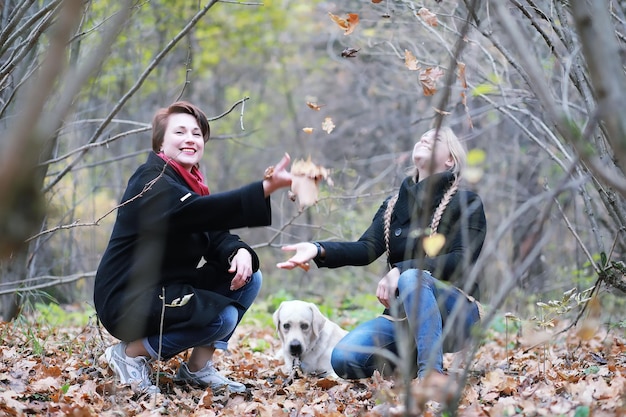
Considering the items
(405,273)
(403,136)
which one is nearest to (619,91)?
(405,273)

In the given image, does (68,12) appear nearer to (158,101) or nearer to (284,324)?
(284,324)

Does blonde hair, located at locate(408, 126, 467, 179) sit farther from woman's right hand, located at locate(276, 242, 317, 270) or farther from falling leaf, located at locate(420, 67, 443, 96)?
woman's right hand, located at locate(276, 242, 317, 270)

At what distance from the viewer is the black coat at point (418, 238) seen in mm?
3947

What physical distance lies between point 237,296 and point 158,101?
30.1ft

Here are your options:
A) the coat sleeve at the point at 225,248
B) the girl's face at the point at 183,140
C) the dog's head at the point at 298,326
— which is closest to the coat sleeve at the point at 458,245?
the coat sleeve at the point at 225,248

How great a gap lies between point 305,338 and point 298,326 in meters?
0.09

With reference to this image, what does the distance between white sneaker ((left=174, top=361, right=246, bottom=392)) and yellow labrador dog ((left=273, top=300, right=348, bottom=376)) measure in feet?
2.43

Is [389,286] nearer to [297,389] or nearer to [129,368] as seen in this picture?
[297,389]

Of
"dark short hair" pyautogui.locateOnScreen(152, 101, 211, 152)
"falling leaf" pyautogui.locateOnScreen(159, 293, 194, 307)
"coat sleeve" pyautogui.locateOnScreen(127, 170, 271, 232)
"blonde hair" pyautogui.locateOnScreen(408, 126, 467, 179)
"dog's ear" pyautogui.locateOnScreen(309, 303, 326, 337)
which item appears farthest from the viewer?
"dog's ear" pyautogui.locateOnScreen(309, 303, 326, 337)

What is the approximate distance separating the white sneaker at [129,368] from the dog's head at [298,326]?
3.67 ft

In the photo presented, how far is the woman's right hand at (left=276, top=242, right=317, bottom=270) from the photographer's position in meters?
3.59

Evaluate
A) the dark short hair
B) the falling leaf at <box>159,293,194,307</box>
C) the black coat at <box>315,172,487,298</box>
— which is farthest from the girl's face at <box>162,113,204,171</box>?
the black coat at <box>315,172,487,298</box>

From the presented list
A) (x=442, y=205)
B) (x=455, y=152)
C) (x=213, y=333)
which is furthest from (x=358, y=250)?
(x=213, y=333)

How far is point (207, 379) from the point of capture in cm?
409
